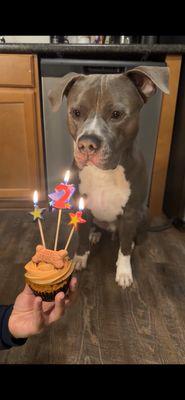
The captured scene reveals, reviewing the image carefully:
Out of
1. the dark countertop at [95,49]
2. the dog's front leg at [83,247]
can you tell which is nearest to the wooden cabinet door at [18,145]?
the dark countertop at [95,49]

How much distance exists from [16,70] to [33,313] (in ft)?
4.83

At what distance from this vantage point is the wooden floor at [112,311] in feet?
3.43

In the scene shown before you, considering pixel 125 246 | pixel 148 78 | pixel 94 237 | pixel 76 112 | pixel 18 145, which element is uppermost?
pixel 148 78

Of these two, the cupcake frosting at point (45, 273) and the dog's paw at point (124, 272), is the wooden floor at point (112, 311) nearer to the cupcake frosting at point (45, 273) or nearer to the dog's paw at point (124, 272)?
the dog's paw at point (124, 272)

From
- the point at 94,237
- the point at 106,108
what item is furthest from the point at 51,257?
the point at 94,237

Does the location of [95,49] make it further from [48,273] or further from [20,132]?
[48,273]

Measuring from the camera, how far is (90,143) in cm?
102

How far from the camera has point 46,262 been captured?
72 cm

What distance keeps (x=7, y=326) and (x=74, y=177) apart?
0.78m

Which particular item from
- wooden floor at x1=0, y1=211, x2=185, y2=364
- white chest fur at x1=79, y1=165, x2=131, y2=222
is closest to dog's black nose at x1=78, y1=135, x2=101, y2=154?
white chest fur at x1=79, y1=165, x2=131, y2=222
